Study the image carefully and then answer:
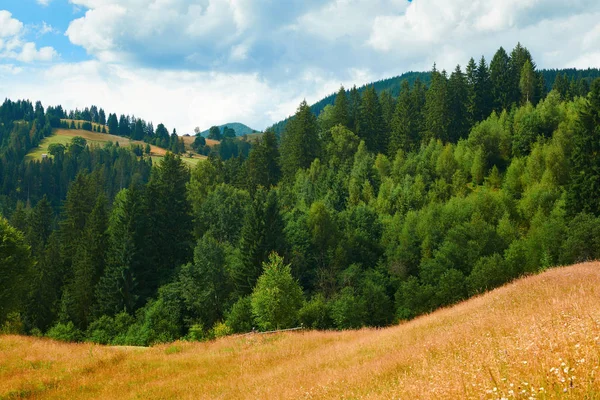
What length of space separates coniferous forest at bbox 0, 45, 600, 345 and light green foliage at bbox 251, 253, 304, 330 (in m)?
0.18

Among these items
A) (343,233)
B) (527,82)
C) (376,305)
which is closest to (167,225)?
(343,233)

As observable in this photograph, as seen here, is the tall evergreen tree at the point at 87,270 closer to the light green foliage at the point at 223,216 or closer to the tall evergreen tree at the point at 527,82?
the light green foliage at the point at 223,216

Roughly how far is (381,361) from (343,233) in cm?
5950

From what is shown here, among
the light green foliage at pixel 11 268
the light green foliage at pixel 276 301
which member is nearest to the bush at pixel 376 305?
the light green foliage at pixel 276 301

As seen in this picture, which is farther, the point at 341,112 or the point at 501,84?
the point at 341,112

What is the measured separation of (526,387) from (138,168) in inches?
7914

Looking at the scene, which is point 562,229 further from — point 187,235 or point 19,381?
point 19,381

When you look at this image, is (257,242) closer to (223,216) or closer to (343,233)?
(343,233)

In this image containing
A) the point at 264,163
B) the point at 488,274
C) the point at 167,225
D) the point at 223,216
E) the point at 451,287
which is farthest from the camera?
the point at 264,163

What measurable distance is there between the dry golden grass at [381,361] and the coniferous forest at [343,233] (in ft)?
65.8

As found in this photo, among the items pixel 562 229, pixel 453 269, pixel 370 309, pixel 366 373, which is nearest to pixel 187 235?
pixel 370 309

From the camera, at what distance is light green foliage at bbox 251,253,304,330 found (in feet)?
135

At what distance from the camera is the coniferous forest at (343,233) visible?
52.8 m

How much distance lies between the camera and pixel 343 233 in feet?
239
